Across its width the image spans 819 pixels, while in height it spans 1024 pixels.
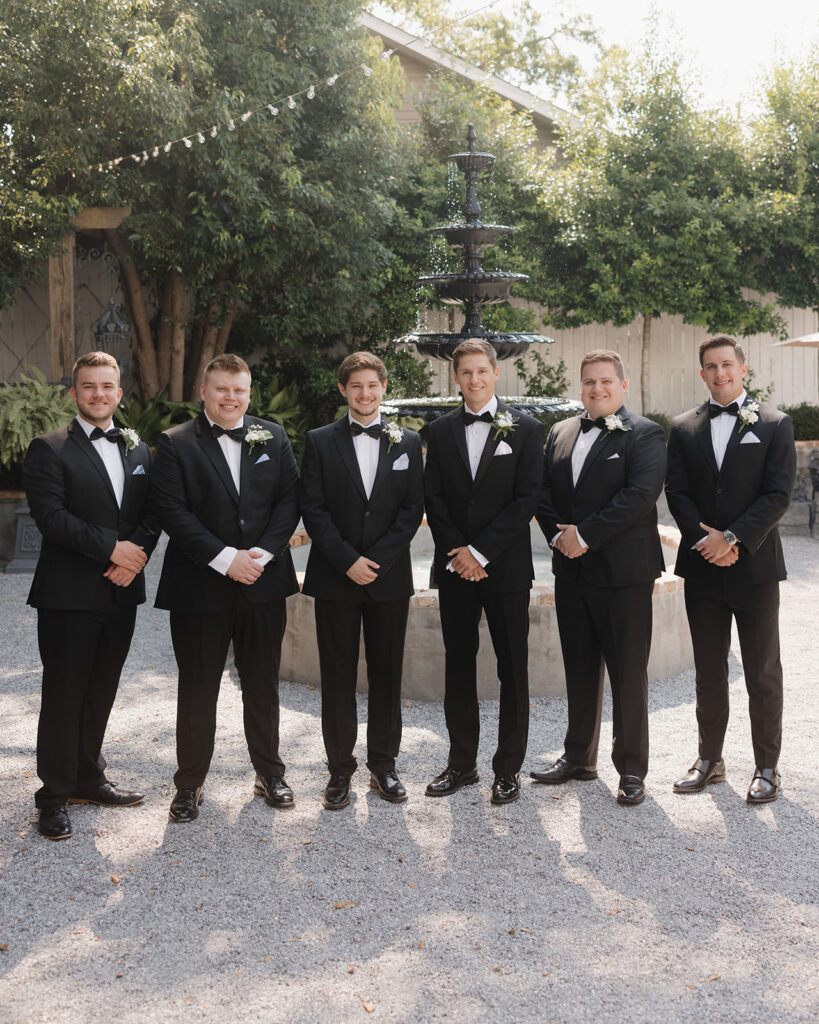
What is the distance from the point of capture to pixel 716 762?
4672 millimetres

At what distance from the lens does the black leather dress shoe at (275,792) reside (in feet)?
14.5

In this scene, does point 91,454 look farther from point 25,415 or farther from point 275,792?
point 25,415

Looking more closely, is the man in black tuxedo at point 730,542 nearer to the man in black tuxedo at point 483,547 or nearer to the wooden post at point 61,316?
the man in black tuxedo at point 483,547

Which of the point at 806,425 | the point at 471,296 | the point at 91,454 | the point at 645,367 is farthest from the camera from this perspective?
the point at 645,367

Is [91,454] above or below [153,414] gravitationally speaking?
below

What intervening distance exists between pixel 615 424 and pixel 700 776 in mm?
1694

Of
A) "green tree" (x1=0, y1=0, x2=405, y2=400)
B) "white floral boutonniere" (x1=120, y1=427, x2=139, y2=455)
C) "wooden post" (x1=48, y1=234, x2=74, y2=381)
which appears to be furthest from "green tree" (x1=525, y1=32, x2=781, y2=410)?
"white floral boutonniere" (x1=120, y1=427, x2=139, y2=455)

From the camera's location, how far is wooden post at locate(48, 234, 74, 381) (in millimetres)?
11578

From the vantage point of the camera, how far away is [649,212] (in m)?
14.6

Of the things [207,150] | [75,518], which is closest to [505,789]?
[75,518]

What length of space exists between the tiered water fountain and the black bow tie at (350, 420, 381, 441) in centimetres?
217

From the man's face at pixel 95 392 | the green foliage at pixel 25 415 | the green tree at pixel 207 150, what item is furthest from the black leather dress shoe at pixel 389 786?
the green tree at pixel 207 150

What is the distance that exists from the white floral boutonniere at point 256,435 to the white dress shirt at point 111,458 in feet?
1.87

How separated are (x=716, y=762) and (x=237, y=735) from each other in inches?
98.5
